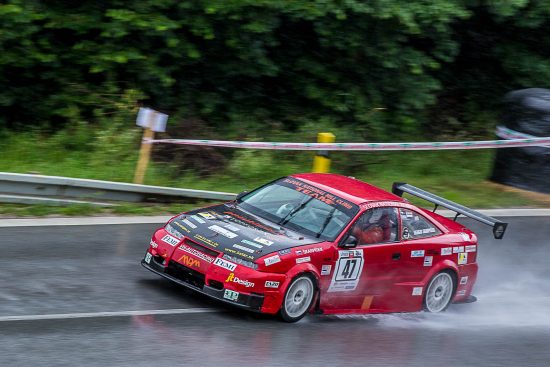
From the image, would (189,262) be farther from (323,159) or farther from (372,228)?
(323,159)

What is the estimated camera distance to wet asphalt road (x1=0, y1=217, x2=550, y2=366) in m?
7.58

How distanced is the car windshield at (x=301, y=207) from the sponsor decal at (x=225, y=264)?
1044 mm

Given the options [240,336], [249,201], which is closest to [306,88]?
[249,201]

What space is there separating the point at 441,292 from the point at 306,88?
8430mm

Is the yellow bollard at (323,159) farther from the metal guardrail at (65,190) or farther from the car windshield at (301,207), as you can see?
the car windshield at (301,207)

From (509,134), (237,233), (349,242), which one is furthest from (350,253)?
(509,134)

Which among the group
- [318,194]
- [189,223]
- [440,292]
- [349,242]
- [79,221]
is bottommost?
[79,221]

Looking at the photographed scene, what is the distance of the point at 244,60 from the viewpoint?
17.7m

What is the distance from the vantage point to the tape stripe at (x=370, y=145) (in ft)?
46.2

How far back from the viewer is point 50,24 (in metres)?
15.8

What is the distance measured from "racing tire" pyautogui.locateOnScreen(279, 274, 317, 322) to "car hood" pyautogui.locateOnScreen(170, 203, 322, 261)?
1.22 feet

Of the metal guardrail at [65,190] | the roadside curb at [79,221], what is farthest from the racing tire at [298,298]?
the metal guardrail at [65,190]

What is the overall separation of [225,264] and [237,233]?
0.52 m

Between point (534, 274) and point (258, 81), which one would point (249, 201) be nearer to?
point (534, 274)
